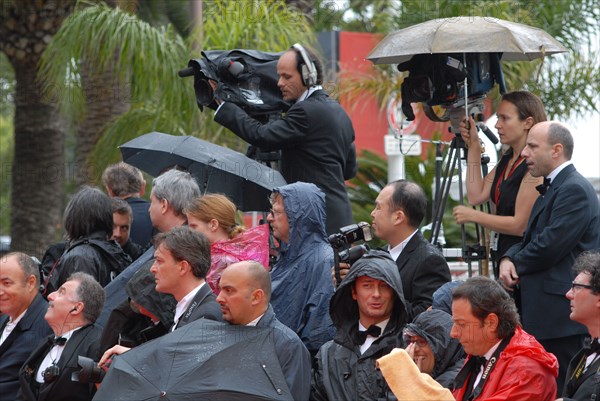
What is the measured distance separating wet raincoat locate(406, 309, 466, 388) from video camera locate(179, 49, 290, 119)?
245 cm

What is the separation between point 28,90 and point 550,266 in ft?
33.7

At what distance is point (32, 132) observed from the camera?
15.1m

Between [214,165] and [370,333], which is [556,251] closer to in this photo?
[370,333]

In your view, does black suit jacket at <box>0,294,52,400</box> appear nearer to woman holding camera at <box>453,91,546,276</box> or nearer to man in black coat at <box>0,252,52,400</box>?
man in black coat at <box>0,252,52,400</box>

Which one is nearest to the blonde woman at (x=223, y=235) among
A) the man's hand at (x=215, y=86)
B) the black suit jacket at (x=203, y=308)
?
the black suit jacket at (x=203, y=308)

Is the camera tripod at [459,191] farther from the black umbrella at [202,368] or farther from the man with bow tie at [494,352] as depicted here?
the black umbrella at [202,368]

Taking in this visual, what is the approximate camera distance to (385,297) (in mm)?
5664

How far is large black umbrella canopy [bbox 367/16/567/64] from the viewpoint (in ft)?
21.7

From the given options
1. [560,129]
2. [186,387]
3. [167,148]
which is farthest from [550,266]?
[167,148]

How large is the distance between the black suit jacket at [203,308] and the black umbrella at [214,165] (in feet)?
3.98

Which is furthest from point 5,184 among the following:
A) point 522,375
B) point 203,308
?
point 522,375

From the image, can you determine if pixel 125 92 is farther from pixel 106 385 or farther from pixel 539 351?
pixel 539 351

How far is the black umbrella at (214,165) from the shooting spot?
7.23 metres

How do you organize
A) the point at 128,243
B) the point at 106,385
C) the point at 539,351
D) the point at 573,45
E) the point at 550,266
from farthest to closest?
the point at 573,45
the point at 128,243
the point at 550,266
the point at 106,385
the point at 539,351
